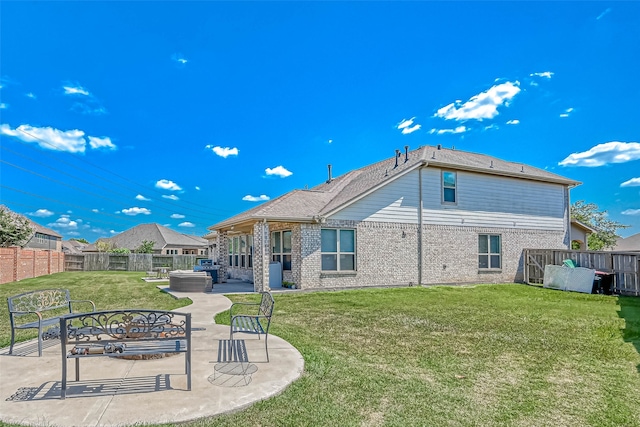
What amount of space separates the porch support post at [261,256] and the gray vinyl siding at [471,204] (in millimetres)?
2715

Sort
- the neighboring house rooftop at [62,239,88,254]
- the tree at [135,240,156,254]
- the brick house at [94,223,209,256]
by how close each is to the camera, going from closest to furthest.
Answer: the tree at [135,240,156,254] < the brick house at [94,223,209,256] < the neighboring house rooftop at [62,239,88,254]

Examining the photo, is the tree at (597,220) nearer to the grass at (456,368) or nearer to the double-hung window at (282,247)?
the grass at (456,368)

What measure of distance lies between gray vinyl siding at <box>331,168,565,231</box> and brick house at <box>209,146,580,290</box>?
0.14 feet

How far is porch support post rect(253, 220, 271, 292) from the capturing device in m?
13.3

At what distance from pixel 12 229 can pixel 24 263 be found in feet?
17.6

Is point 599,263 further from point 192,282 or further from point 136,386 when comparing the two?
point 136,386

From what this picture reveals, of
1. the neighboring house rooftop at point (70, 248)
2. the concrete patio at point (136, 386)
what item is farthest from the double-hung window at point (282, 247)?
the neighboring house rooftop at point (70, 248)

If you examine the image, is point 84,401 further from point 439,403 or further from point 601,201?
point 601,201

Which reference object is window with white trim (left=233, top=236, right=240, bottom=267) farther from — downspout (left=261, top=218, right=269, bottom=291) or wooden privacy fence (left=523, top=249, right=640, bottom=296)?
wooden privacy fence (left=523, top=249, right=640, bottom=296)

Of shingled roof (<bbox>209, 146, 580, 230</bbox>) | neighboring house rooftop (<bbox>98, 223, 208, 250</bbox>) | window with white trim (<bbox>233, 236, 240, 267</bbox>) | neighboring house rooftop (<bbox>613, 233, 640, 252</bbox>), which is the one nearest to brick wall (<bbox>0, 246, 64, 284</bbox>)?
shingled roof (<bbox>209, 146, 580, 230</bbox>)

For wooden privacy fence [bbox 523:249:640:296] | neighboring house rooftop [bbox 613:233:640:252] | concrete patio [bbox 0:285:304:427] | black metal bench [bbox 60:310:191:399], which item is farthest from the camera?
neighboring house rooftop [bbox 613:233:640:252]

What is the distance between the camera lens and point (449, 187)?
16500mm

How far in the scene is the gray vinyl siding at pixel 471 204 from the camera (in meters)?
15.0

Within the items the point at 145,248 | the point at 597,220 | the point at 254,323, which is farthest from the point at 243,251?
the point at 597,220
